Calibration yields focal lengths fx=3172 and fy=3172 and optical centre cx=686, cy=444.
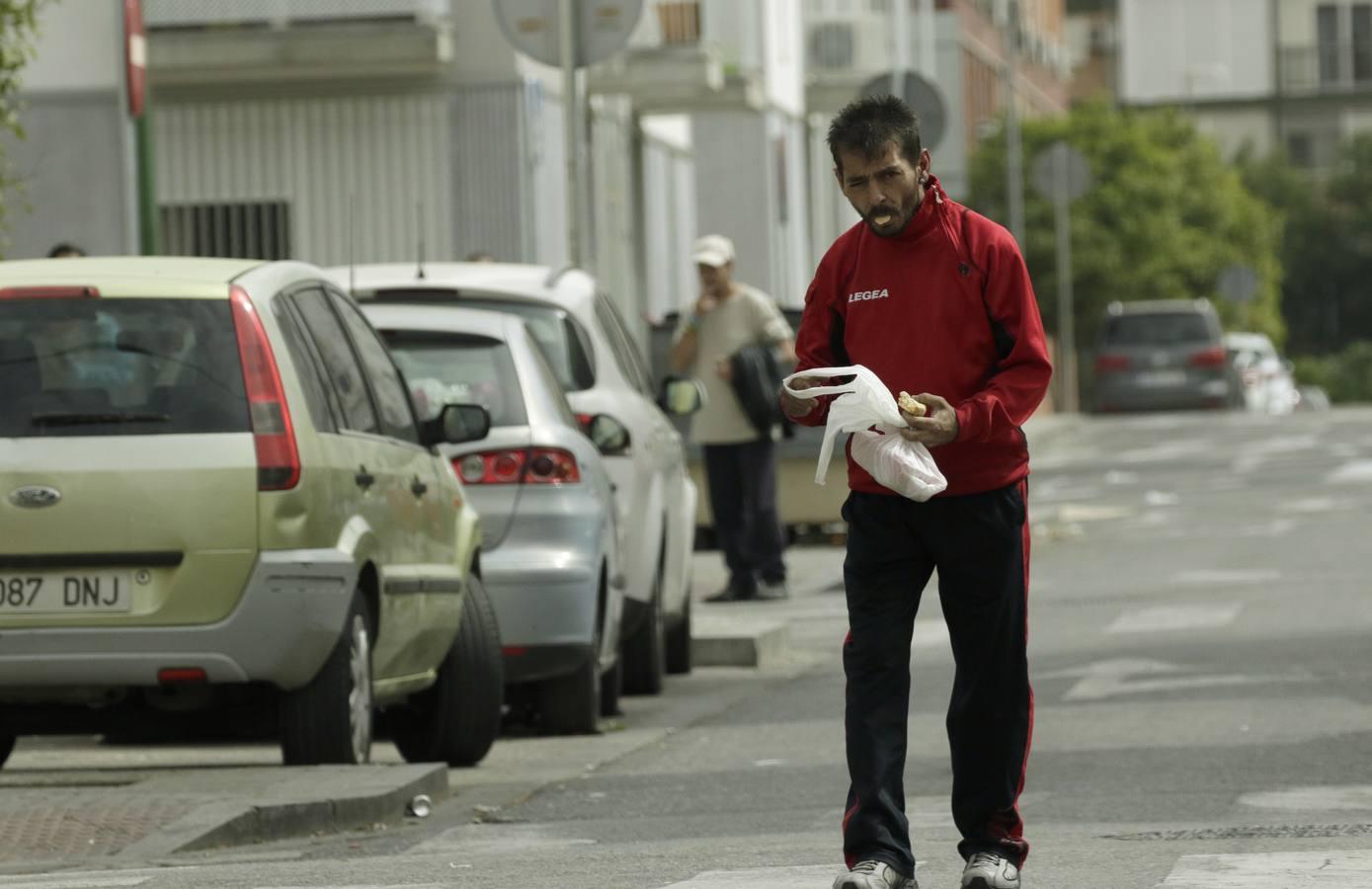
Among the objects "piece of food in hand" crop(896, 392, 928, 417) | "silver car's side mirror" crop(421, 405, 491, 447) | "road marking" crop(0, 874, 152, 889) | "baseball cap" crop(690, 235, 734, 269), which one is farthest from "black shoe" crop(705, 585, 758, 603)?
"piece of food in hand" crop(896, 392, 928, 417)

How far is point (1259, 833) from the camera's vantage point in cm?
788

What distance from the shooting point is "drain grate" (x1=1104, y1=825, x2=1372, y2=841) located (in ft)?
25.6

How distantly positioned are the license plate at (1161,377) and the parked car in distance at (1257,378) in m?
1.74

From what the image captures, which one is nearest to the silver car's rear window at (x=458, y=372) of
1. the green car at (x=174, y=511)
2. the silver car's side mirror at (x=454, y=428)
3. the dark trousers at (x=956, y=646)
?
the silver car's side mirror at (x=454, y=428)

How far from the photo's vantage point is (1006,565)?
21.5 ft

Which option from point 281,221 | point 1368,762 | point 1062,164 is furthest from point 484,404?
point 1062,164

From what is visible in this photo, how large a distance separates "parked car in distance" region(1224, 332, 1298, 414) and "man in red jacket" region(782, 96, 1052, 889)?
4481 cm

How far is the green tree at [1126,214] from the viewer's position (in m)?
65.5

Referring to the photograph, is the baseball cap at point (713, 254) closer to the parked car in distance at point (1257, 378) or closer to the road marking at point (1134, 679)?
the road marking at point (1134, 679)

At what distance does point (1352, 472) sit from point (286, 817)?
74.3 feet

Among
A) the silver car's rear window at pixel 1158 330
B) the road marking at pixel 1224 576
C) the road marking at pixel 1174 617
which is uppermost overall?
the road marking at pixel 1174 617

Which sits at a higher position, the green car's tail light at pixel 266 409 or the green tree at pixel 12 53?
the green tree at pixel 12 53

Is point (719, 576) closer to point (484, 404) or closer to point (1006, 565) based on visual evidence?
point (484, 404)

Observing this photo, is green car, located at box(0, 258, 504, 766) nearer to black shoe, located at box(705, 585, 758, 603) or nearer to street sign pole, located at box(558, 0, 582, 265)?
street sign pole, located at box(558, 0, 582, 265)
